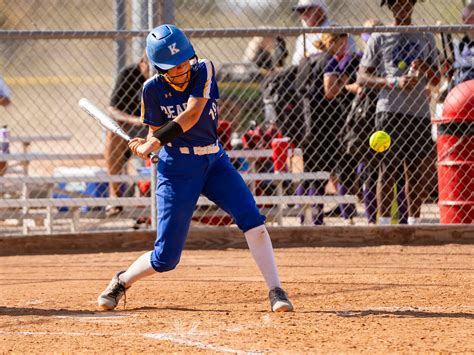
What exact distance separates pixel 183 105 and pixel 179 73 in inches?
9.1

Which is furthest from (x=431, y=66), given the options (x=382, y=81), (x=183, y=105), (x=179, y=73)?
(x=179, y=73)

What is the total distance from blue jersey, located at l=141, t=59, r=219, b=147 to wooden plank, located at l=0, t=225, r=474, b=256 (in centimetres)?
300

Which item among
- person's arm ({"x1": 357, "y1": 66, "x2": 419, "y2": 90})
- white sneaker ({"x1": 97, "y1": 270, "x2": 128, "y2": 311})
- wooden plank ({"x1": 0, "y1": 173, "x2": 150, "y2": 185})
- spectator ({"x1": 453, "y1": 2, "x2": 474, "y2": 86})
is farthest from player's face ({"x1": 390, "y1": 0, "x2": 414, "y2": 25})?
white sneaker ({"x1": 97, "y1": 270, "x2": 128, "y2": 311})

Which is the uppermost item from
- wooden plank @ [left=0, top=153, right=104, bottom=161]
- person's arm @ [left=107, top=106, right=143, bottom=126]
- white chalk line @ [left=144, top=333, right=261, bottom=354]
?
person's arm @ [left=107, top=106, right=143, bottom=126]

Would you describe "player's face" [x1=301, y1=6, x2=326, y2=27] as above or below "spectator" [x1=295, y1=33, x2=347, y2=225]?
above

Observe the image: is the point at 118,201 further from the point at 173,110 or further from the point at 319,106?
the point at 173,110

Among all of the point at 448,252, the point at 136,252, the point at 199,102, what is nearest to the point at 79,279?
the point at 136,252

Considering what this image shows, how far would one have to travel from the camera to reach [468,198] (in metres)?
8.84

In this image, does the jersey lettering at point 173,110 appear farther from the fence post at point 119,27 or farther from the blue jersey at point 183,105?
the fence post at point 119,27

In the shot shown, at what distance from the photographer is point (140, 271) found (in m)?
5.78

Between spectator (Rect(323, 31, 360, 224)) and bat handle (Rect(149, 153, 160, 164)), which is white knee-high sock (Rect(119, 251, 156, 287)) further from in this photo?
spectator (Rect(323, 31, 360, 224))

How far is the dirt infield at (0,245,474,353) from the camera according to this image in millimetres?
4695

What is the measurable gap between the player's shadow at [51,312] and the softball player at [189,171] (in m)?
0.45

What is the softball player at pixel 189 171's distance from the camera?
217 inches
